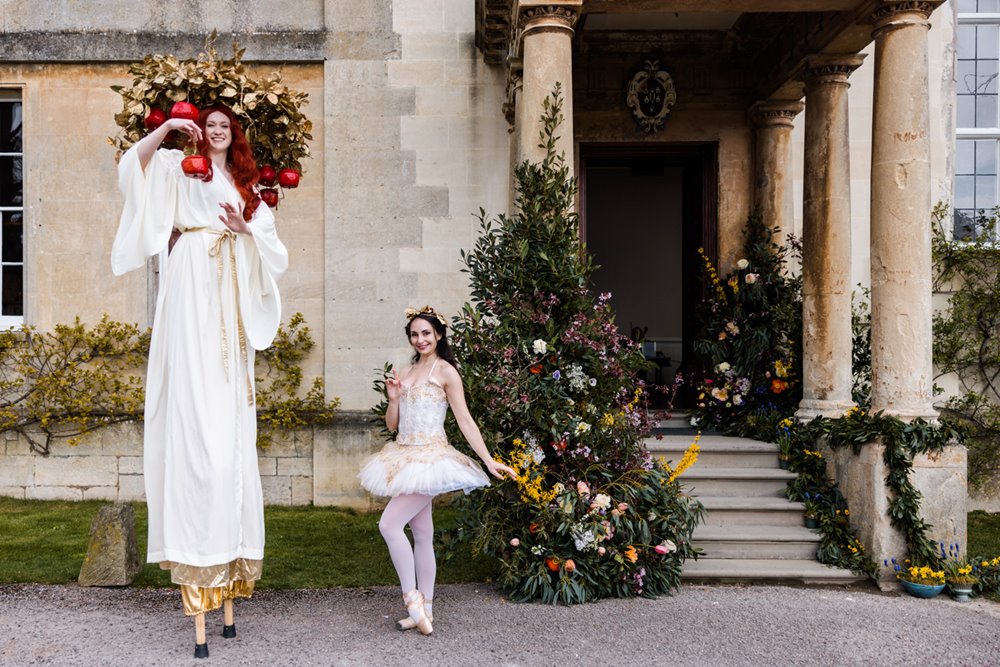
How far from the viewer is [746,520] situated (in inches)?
229

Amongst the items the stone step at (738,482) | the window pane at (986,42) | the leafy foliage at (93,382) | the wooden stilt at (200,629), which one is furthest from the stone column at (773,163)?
the wooden stilt at (200,629)

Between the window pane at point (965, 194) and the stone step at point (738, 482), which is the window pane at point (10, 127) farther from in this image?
the window pane at point (965, 194)

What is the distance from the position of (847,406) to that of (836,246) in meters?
1.26

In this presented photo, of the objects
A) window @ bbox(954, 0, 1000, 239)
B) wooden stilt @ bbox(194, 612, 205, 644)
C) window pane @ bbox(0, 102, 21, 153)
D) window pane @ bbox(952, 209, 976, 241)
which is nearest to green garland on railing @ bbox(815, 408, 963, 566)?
window pane @ bbox(952, 209, 976, 241)

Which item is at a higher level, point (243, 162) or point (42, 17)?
point (42, 17)

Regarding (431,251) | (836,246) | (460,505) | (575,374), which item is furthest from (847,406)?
(431,251)

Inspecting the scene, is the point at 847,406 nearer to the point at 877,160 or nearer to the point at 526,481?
the point at 877,160

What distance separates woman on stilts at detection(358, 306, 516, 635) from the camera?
4109mm

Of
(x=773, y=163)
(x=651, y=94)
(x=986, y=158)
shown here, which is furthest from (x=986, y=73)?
(x=651, y=94)

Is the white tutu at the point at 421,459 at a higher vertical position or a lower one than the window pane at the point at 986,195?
lower

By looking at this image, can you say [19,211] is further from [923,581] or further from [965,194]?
[965,194]

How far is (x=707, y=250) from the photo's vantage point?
7957 millimetres

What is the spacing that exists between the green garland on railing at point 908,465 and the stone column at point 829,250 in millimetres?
1219

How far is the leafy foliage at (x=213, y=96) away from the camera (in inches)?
159
